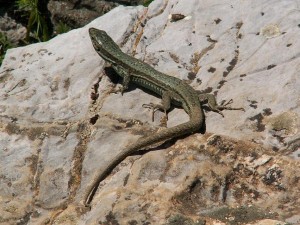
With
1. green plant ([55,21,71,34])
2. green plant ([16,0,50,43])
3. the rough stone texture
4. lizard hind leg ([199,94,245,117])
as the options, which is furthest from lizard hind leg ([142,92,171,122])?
green plant ([55,21,71,34])

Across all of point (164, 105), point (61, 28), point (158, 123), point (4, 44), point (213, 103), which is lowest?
point (4, 44)

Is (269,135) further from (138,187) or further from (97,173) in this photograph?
(97,173)

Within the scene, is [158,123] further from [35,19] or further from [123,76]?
[35,19]

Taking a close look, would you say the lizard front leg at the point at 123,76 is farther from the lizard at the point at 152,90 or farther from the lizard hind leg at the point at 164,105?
the lizard hind leg at the point at 164,105

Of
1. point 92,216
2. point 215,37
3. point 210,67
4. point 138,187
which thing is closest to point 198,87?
point 210,67

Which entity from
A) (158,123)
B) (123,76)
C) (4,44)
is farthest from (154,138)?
(4,44)

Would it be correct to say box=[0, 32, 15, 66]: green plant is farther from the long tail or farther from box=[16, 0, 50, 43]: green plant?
Answer: the long tail
